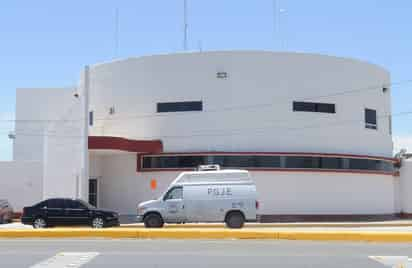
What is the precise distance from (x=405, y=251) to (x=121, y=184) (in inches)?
825

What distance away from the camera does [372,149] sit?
36.7 m

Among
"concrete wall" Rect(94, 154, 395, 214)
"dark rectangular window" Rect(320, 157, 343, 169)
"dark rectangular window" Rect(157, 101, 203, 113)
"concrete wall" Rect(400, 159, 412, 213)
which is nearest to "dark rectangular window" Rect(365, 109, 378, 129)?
"concrete wall" Rect(94, 154, 395, 214)

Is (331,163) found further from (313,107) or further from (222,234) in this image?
(222,234)

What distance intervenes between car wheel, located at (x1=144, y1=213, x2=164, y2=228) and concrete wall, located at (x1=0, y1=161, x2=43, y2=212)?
12.7 m

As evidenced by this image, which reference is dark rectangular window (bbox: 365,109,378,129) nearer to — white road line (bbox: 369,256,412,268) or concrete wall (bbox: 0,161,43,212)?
concrete wall (bbox: 0,161,43,212)

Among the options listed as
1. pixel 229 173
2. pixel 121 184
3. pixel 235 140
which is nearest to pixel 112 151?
pixel 121 184

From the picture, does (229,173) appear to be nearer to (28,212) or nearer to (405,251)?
(28,212)

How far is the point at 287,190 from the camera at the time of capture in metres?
33.7

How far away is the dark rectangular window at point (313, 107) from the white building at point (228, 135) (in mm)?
54

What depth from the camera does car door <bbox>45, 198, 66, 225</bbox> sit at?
1058 inches

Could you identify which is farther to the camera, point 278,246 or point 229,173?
point 229,173

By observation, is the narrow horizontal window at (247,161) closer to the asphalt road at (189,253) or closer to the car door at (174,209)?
the car door at (174,209)

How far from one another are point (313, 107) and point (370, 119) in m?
4.27

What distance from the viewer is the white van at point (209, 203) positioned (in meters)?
25.5
